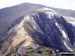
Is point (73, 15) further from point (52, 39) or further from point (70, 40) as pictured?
point (52, 39)

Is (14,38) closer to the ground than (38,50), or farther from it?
closer to the ground

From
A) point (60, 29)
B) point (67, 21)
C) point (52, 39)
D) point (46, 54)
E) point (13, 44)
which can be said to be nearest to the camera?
point (46, 54)

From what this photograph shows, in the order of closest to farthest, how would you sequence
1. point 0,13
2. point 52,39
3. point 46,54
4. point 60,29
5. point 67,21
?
point 46,54, point 52,39, point 60,29, point 67,21, point 0,13

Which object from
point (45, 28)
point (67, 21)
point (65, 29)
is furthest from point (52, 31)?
point (67, 21)

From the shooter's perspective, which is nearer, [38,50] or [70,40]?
[38,50]

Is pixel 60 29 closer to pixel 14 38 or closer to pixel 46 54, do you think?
pixel 14 38

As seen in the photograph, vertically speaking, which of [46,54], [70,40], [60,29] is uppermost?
[46,54]

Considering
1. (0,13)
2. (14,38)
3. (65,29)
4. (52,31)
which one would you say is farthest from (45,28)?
(0,13)
